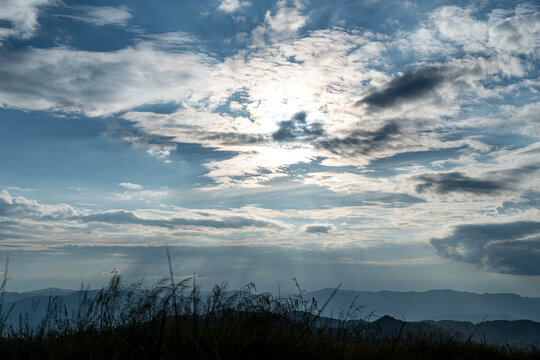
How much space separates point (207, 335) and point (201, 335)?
3.7 inches

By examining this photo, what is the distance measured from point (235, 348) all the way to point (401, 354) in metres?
2.80

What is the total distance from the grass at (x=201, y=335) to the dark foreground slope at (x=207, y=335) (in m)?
0.02

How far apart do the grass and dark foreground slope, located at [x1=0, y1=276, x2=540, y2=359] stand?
0.6 inches

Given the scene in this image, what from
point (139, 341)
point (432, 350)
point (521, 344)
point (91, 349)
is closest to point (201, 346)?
point (139, 341)

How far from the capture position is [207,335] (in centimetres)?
609

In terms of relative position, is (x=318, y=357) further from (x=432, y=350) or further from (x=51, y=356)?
(x=51, y=356)

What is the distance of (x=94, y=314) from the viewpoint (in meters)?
8.14

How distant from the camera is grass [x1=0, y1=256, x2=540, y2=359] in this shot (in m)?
5.79

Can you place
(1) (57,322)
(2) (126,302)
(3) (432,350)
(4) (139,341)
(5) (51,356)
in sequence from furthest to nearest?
(2) (126,302) < (1) (57,322) < (3) (432,350) < (4) (139,341) < (5) (51,356)

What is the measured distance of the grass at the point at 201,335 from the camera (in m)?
5.79

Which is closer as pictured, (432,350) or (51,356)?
(51,356)

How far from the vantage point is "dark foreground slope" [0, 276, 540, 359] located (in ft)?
19.0

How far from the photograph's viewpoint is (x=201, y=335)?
6090 mm

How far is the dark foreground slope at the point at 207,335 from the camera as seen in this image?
19.0 feet
